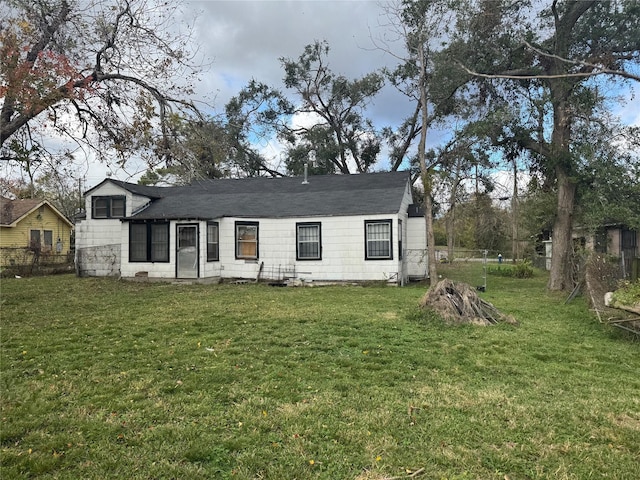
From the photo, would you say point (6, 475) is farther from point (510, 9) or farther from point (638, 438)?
point (510, 9)

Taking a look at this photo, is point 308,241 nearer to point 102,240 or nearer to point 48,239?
point 102,240

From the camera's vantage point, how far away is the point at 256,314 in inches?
341

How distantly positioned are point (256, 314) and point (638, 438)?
657cm

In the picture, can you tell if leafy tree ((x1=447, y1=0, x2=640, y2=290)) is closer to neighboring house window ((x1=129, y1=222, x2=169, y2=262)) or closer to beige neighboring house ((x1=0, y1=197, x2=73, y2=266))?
neighboring house window ((x1=129, y1=222, x2=169, y2=262))

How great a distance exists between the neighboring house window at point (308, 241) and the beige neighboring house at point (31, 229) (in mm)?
13581

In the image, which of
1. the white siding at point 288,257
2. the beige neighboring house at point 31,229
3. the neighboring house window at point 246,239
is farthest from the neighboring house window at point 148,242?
the beige neighboring house at point 31,229

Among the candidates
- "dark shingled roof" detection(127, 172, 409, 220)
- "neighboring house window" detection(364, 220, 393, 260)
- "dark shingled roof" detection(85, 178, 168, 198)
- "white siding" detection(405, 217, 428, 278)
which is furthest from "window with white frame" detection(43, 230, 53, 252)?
"white siding" detection(405, 217, 428, 278)

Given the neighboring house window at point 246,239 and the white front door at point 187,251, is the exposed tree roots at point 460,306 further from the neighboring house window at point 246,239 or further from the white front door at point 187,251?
the white front door at point 187,251

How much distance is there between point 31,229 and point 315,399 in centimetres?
2988

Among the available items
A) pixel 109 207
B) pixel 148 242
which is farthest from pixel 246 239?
pixel 109 207

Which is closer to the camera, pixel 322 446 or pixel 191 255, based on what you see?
pixel 322 446

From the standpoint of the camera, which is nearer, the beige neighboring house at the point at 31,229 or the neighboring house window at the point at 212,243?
the neighboring house window at the point at 212,243

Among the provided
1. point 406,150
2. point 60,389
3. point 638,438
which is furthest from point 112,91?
point 406,150

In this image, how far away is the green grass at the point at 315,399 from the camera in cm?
296
